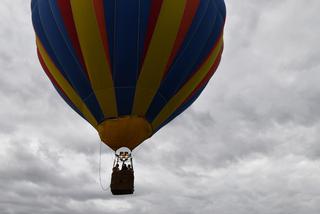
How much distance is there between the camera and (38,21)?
62.3 feet

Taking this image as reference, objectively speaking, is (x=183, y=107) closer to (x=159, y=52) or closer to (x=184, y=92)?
(x=184, y=92)

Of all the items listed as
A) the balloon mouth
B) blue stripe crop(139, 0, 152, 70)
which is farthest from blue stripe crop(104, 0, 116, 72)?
the balloon mouth

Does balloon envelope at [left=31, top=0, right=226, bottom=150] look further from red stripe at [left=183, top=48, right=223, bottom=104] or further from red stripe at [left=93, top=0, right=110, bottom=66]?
red stripe at [left=183, top=48, right=223, bottom=104]

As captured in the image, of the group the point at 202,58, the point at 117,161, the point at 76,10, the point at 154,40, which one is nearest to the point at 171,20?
the point at 154,40

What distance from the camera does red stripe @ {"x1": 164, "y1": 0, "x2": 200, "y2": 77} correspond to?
57.1 feet

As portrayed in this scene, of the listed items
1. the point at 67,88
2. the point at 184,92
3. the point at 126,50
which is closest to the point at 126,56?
the point at 126,50

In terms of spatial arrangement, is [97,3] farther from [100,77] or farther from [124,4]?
[100,77]

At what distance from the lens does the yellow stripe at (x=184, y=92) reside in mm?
18359

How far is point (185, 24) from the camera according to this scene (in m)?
17.5

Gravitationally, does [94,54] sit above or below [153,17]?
below

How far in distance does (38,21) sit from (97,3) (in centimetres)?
335

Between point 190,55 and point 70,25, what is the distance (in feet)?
15.4

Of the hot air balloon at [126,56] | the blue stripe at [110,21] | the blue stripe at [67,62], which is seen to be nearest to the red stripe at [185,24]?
the hot air balloon at [126,56]

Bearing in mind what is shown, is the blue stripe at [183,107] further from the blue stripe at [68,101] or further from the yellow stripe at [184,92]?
the blue stripe at [68,101]
